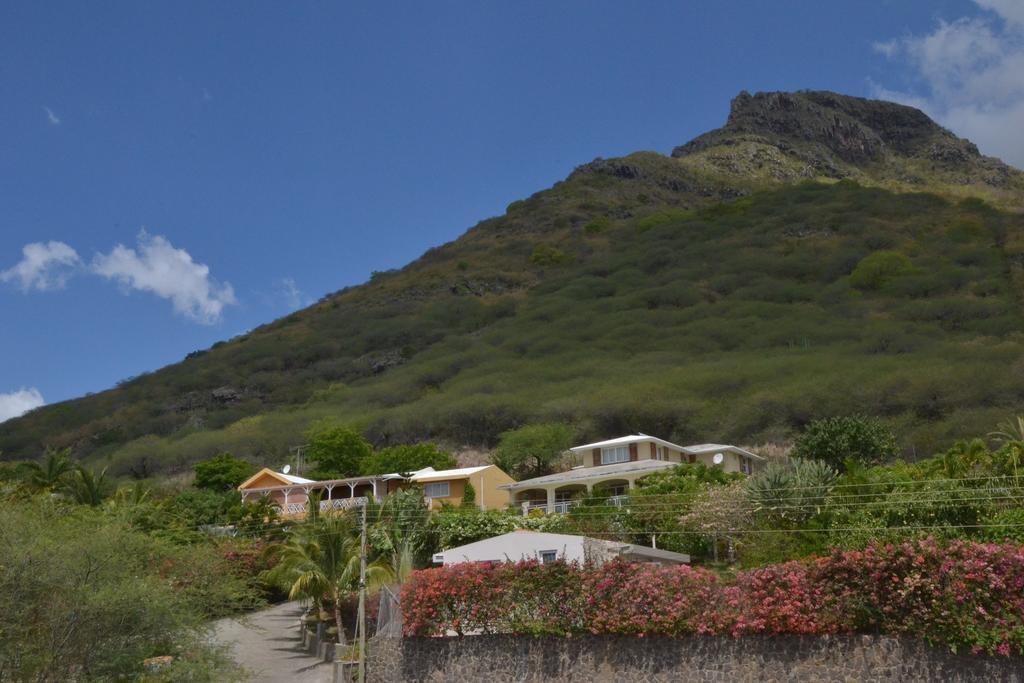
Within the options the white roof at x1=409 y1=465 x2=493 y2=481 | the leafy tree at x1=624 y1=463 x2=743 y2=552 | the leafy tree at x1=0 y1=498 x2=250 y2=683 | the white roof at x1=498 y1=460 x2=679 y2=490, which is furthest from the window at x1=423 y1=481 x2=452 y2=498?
the leafy tree at x1=0 y1=498 x2=250 y2=683

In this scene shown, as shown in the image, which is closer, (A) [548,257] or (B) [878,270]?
(B) [878,270]

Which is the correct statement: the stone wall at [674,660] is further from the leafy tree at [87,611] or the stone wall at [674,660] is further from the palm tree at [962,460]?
the palm tree at [962,460]

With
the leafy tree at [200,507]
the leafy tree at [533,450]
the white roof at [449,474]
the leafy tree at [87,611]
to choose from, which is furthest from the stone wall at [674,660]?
the leafy tree at [533,450]

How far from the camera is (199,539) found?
4094 centimetres

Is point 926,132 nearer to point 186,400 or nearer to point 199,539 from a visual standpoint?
point 186,400

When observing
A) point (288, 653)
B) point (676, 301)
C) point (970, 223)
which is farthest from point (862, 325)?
point (288, 653)

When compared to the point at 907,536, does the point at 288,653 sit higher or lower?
lower

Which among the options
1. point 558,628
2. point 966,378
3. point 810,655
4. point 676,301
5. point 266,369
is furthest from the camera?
point 266,369

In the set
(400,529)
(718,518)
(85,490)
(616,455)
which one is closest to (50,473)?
(85,490)

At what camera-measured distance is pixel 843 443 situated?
4503 cm

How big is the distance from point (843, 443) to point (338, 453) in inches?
1233

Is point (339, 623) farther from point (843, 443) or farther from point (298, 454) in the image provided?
point (298, 454)

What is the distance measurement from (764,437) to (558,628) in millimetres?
34187

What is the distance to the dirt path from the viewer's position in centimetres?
2928
